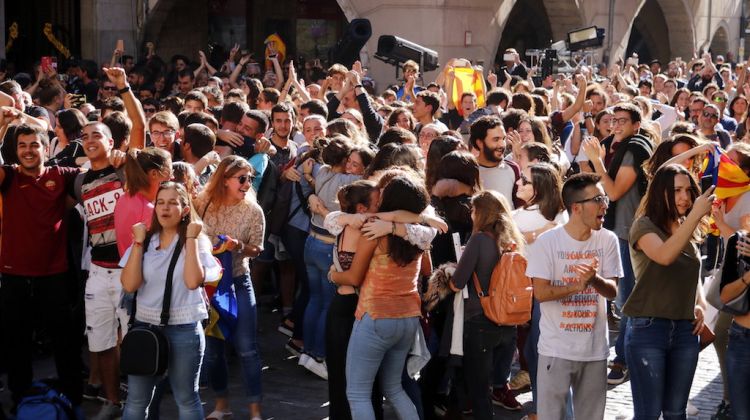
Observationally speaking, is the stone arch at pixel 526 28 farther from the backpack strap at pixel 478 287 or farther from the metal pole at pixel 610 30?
the backpack strap at pixel 478 287

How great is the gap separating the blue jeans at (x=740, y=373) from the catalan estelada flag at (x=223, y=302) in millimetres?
2867

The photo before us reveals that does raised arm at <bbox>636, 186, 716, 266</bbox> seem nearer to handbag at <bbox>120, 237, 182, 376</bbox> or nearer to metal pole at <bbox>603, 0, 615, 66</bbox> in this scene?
handbag at <bbox>120, 237, 182, 376</bbox>

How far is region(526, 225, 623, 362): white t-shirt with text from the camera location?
19.0 feet

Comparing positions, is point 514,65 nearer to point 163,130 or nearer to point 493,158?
point 493,158

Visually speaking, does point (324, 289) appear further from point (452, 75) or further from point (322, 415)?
point (452, 75)

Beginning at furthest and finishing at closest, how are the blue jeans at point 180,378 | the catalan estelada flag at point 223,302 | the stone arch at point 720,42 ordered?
1. the stone arch at point 720,42
2. the catalan estelada flag at point 223,302
3. the blue jeans at point 180,378

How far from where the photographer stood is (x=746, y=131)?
1169 cm

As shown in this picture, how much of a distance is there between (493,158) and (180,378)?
114 inches

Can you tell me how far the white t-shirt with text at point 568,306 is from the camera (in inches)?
228

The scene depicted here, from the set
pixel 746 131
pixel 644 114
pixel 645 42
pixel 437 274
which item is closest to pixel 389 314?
pixel 437 274

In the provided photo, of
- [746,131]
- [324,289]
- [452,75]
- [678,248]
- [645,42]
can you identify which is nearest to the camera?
[678,248]

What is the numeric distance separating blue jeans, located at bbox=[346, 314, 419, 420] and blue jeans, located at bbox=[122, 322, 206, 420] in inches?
31.6

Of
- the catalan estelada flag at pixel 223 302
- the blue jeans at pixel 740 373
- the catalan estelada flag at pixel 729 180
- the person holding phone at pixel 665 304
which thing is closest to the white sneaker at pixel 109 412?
the catalan estelada flag at pixel 223 302

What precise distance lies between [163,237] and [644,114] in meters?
6.00
